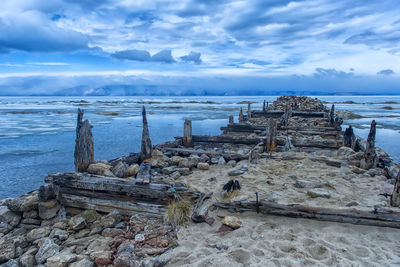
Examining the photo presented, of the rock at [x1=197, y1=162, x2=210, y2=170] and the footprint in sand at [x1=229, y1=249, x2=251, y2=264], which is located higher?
the rock at [x1=197, y1=162, x2=210, y2=170]

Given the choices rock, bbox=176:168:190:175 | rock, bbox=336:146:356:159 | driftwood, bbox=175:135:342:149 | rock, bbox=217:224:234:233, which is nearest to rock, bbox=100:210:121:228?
rock, bbox=217:224:234:233

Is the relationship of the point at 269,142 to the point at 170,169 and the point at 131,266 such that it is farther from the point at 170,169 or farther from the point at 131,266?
the point at 131,266

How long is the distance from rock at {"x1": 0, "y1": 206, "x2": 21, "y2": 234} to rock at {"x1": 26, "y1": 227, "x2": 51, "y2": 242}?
950 millimetres

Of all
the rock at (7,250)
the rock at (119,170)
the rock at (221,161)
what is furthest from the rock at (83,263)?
the rock at (221,161)

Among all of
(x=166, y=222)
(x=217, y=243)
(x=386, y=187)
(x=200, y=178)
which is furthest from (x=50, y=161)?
(x=386, y=187)

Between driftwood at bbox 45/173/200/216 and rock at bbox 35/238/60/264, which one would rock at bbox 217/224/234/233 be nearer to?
driftwood at bbox 45/173/200/216

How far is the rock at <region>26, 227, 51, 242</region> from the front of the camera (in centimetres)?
542

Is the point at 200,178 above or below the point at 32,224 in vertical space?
above

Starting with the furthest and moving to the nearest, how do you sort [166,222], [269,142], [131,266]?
[269,142], [166,222], [131,266]

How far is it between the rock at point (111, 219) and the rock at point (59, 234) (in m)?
0.73

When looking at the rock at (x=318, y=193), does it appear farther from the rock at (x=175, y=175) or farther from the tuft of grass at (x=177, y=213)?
the rock at (x=175, y=175)

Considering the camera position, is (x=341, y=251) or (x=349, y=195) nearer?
(x=341, y=251)

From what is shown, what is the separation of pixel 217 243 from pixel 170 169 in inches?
174

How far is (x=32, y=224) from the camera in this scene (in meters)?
6.13
